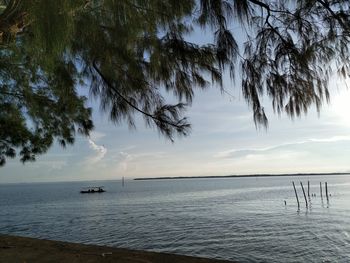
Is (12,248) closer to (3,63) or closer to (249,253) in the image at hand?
(3,63)

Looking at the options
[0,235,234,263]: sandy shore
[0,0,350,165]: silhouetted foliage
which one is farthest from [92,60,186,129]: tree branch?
[0,235,234,263]: sandy shore

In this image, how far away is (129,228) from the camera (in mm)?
32906

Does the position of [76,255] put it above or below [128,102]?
below

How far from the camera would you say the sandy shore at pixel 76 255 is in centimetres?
659

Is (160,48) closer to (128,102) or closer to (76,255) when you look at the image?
(128,102)

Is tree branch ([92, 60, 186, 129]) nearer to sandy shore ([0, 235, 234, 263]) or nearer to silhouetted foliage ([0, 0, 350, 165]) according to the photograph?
silhouetted foliage ([0, 0, 350, 165])

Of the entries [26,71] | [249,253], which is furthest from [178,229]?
[26,71]

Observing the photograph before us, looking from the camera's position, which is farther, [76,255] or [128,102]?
[76,255]

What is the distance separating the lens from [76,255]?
272 inches

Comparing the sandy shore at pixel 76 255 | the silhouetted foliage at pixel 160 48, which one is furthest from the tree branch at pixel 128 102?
the sandy shore at pixel 76 255

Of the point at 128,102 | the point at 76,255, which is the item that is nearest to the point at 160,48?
the point at 128,102

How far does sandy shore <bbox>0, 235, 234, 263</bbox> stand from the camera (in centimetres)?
659

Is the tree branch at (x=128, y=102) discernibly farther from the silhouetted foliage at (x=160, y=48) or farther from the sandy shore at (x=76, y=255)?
the sandy shore at (x=76, y=255)

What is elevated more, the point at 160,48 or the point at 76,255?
the point at 160,48
